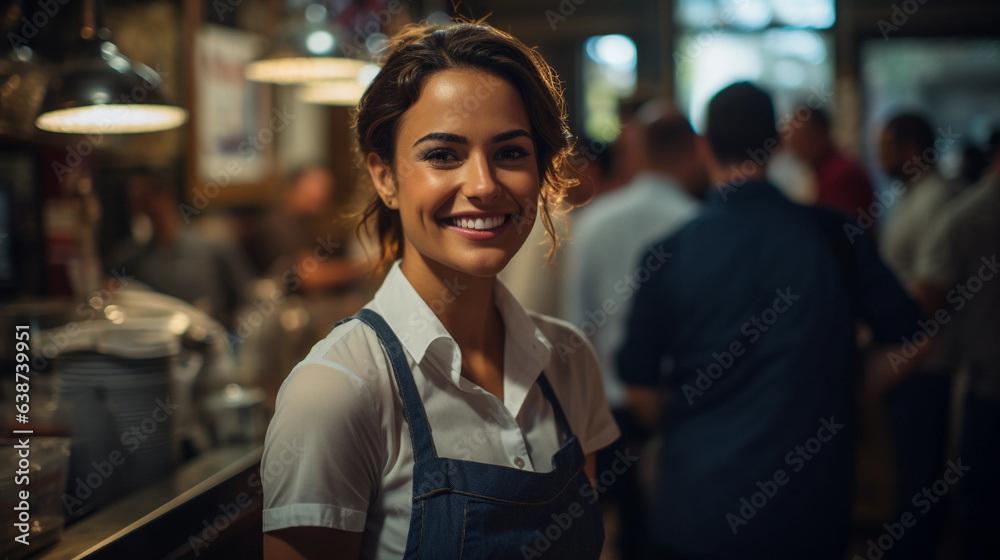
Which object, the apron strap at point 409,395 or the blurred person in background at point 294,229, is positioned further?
the blurred person in background at point 294,229

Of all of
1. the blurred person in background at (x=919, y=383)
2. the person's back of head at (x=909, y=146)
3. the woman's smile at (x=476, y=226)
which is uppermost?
the person's back of head at (x=909, y=146)

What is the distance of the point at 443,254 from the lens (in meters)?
1.04

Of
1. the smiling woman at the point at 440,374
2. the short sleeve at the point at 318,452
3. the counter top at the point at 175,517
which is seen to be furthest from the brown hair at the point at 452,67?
the counter top at the point at 175,517

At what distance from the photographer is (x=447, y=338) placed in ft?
3.51

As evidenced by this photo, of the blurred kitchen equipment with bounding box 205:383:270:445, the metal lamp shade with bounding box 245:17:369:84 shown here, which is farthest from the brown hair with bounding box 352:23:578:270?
the metal lamp shade with bounding box 245:17:369:84

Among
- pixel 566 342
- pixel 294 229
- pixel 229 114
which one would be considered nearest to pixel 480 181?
pixel 566 342

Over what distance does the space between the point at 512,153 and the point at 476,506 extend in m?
0.49

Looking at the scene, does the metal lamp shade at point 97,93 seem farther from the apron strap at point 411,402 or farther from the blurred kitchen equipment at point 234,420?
the apron strap at point 411,402

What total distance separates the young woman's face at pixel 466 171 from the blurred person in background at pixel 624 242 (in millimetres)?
1785

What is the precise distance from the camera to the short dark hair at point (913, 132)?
305 cm

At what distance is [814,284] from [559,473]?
1.00m

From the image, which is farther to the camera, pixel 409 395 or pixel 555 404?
pixel 555 404

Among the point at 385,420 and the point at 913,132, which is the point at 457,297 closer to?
the point at 385,420

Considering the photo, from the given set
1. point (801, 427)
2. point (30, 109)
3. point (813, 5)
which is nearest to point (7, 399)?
point (30, 109)
